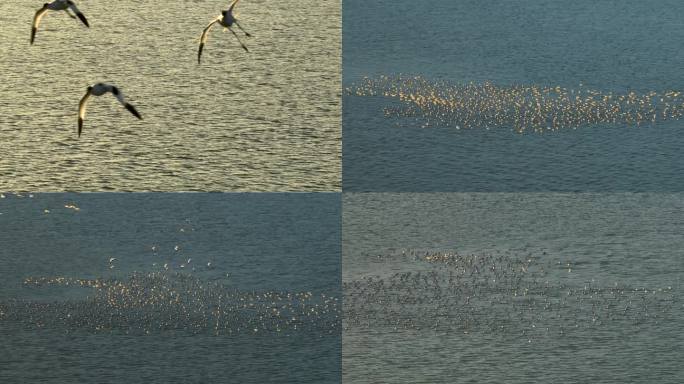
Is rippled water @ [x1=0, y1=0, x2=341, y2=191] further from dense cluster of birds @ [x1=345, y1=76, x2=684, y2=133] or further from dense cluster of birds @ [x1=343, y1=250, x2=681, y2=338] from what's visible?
dense cluster of birds @ [x1=343, y1=250, x2=681, y2=338]

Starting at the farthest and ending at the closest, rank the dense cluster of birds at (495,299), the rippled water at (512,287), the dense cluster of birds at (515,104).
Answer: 1. the dense cluster of birds at (515,104)
2. the dense cluster of birds at (495,299)
3. the rippled water at (512,287)

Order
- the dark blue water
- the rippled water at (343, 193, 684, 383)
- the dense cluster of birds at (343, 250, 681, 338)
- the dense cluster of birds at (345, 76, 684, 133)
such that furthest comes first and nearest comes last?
the dense cluster of birds at (345, 76, 684, 133) → the dark blue water → the dense cluster of birds at (343, 250, 681, 338) → the rippled water at (343, 193, 684, 383)

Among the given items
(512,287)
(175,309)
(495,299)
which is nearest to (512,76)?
(512,287)

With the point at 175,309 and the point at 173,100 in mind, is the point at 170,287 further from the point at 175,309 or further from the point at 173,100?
the point at 173,100

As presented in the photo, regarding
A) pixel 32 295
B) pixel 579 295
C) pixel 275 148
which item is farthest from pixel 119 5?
pixel 579 295


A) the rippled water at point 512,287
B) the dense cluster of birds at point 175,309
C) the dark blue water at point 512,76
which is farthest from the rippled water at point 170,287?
the dark blue water at point 512,76

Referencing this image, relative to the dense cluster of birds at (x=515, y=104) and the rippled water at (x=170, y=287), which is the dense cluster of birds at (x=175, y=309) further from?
the dense cluster of birds at (x=515, y=104)

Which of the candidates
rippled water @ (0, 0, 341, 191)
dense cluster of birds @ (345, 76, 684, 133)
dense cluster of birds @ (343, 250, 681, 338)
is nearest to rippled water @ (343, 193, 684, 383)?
dense cluster of birds @ (343, 250, 681, 338)
